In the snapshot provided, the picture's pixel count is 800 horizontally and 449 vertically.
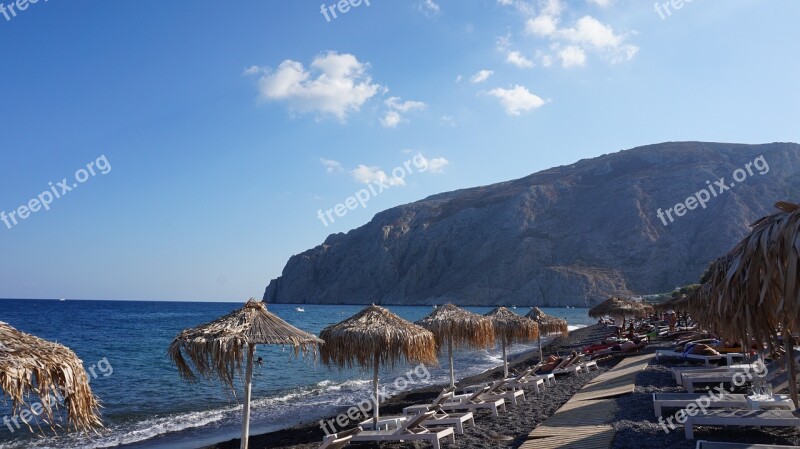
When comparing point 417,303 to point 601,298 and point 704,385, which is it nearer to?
point 601,298

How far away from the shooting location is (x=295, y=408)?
52.7 ft

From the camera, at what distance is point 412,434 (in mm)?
8406

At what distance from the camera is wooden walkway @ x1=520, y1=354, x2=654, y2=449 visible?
23.3 feet

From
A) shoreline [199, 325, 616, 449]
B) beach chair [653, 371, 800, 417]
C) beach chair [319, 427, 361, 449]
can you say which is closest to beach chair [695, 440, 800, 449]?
beach chair [653, 371, 800, 417]

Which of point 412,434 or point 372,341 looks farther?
point 372,341

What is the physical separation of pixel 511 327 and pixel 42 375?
1389 centimetres

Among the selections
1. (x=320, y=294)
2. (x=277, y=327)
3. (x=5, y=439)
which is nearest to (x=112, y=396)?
(x=5, y=439)

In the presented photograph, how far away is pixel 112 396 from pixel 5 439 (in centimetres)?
629

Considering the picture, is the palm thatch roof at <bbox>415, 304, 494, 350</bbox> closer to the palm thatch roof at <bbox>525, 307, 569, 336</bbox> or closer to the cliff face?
the palm thatch roof at <bbox>525, 307, 569, 336</bbox>

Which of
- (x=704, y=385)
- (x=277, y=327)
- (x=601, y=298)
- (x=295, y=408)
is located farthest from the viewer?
(x=601, y=298)

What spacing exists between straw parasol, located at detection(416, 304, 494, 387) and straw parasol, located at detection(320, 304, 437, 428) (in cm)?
311

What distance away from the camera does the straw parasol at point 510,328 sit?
16.8 m

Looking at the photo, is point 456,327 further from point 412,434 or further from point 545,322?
point 545,322

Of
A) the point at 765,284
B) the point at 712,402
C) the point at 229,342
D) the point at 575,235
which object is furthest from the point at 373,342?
the point at 575,235
